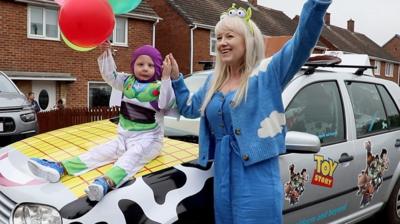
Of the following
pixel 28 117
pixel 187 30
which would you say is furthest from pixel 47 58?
pixel 28 117

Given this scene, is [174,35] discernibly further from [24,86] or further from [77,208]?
[77,208]

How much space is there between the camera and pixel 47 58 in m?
15.6

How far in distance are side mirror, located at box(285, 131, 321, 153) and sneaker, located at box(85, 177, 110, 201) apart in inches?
45.6

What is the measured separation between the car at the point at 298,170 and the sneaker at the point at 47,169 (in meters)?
0.05

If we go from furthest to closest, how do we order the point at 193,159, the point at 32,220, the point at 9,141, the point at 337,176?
the point at 9,141
the point at 337,176
the point at 193,159
the point at 32,220

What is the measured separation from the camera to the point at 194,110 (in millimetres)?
2738

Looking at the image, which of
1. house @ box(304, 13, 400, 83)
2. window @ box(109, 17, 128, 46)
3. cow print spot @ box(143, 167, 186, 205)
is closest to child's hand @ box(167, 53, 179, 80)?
cow print spot @ box(143, 167, 186, 205)

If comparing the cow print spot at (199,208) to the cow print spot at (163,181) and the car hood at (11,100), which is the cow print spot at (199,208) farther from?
the car hood at (11,100)

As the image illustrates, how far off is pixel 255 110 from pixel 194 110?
1.64ft

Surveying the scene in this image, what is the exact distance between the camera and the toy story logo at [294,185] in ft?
9.88

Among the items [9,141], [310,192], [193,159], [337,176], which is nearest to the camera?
[193,159]

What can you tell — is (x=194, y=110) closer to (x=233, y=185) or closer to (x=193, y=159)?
(x=193, y=159)

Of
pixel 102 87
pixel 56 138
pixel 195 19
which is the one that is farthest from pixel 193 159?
pixel 195 19

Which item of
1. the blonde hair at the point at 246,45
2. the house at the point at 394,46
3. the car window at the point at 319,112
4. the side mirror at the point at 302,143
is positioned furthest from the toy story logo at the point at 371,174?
the house at the point at 394,46
